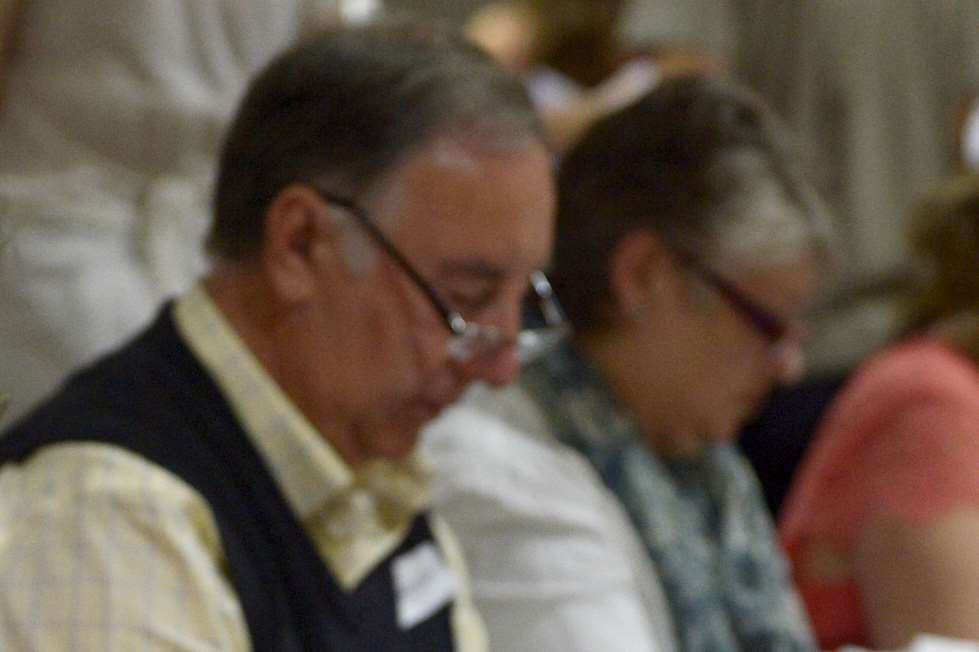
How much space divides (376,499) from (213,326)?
0.20 m

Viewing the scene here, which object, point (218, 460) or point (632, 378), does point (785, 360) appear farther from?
point (218, 460)

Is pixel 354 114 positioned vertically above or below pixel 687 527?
above

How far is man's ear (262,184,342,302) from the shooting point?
108 centimetres

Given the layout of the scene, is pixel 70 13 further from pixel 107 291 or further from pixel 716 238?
pixel 716 238

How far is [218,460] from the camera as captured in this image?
1015 millimetres

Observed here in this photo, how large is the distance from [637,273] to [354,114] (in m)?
0.57

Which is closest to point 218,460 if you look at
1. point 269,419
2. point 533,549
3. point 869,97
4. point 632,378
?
point 269,419

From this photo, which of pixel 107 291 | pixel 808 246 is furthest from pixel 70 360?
pixel 808 246

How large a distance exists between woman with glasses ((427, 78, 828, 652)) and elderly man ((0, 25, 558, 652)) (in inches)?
12.0

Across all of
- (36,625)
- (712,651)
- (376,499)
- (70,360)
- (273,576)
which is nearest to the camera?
(36,625)

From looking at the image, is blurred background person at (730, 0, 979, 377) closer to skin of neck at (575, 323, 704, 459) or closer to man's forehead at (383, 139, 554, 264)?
skin of neck at (575, 323, 704, 459)

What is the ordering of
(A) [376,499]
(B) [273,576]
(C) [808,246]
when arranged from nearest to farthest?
(B) [273,576] < (A) [376,499] < (C) [808,246]

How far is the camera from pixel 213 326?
107 cm

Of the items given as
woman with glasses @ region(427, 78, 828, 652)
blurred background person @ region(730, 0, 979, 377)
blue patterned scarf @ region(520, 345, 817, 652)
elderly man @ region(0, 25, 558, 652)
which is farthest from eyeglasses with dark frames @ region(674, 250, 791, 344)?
blurred background person @ region(730, 0, 979, 377)
